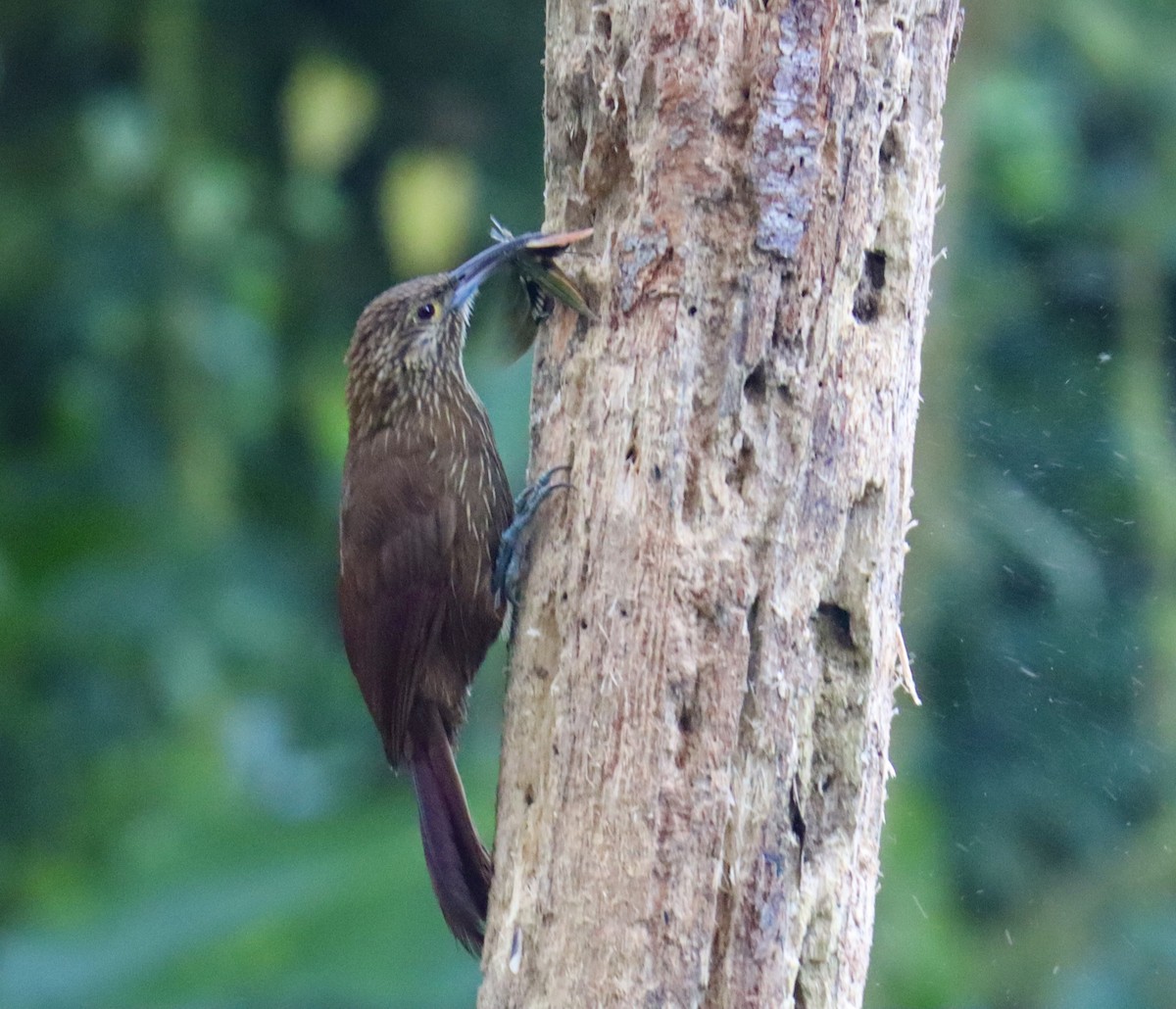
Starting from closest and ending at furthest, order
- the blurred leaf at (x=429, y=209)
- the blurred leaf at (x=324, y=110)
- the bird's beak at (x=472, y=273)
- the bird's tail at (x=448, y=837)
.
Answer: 1. the bird's tail at (x=448, y=837)
2. the bird's beak at (x=472, y=273)
3. the blurred leaf at (x=429, y=209)
4. the blurred leaf at (x=324, y=110)

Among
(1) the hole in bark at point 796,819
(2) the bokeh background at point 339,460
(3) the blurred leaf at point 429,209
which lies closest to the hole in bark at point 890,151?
(1) the hole in bark at point 796,819

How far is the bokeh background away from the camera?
5406 mm

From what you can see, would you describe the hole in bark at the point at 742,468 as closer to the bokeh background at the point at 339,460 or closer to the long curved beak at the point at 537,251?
the long curved beak at the point at 537,251

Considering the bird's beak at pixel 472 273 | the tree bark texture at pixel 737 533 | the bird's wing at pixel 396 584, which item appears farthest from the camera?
the bird's wing at pixel 396 584

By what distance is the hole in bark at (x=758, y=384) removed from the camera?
2.78 meters

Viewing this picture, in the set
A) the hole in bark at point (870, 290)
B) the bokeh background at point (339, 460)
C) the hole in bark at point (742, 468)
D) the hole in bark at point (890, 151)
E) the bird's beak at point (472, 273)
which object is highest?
the hole in bark at point (890, 151)

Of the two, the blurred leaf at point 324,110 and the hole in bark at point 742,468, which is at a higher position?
the blurred leaf at point 324,110

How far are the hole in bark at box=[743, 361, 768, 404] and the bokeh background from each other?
7.13ft

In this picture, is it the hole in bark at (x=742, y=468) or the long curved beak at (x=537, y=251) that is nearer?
the hole in bark at (x=742, y=468)

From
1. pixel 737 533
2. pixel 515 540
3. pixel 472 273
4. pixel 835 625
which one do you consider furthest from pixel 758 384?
pixel 472 273

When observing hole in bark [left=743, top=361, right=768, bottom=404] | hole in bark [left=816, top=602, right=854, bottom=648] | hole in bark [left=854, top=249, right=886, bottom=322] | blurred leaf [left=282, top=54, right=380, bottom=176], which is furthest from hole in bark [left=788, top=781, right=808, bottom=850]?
blurred leaf [left=282, top=54, right=380, bottom=176]

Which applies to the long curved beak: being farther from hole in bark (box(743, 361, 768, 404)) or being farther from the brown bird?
hole in bark (box(743, 361, 768, 404))

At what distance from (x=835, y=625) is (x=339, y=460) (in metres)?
4.03

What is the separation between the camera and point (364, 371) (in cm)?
412
